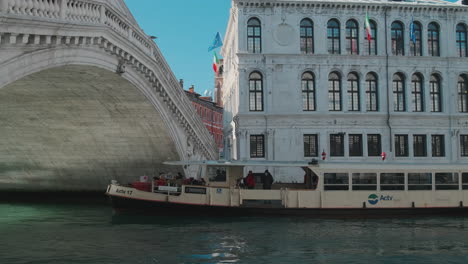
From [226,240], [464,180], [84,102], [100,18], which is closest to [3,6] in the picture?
[100,18]

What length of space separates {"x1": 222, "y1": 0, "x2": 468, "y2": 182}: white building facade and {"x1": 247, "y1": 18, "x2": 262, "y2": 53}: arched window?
0.17ft

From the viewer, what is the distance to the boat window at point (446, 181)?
62.4 ft

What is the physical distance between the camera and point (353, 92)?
2842 centimetres

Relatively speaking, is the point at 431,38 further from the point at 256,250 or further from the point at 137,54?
the point at 256,250

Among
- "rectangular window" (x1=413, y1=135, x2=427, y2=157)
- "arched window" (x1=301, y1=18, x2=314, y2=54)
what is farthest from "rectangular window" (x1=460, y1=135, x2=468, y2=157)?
"arched window" (x1=301, y1=18, x2=314, y2=54)

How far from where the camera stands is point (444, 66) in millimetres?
28891

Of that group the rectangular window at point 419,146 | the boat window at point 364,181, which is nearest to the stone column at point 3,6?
the boat window at point 364,181

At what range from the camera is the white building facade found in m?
27.5

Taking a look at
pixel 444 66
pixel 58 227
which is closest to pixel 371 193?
pixel 58 227

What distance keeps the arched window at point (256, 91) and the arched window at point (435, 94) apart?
30.4 ft

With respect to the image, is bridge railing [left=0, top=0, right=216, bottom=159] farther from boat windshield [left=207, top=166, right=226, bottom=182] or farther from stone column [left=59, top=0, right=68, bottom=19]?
boat windshield [left=207, top=166, right=226, bottom=182]

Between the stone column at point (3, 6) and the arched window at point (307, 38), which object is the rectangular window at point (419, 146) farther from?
the stone column at point (3, 6)

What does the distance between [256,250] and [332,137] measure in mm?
16765

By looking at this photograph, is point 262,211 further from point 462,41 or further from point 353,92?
point 462,41
